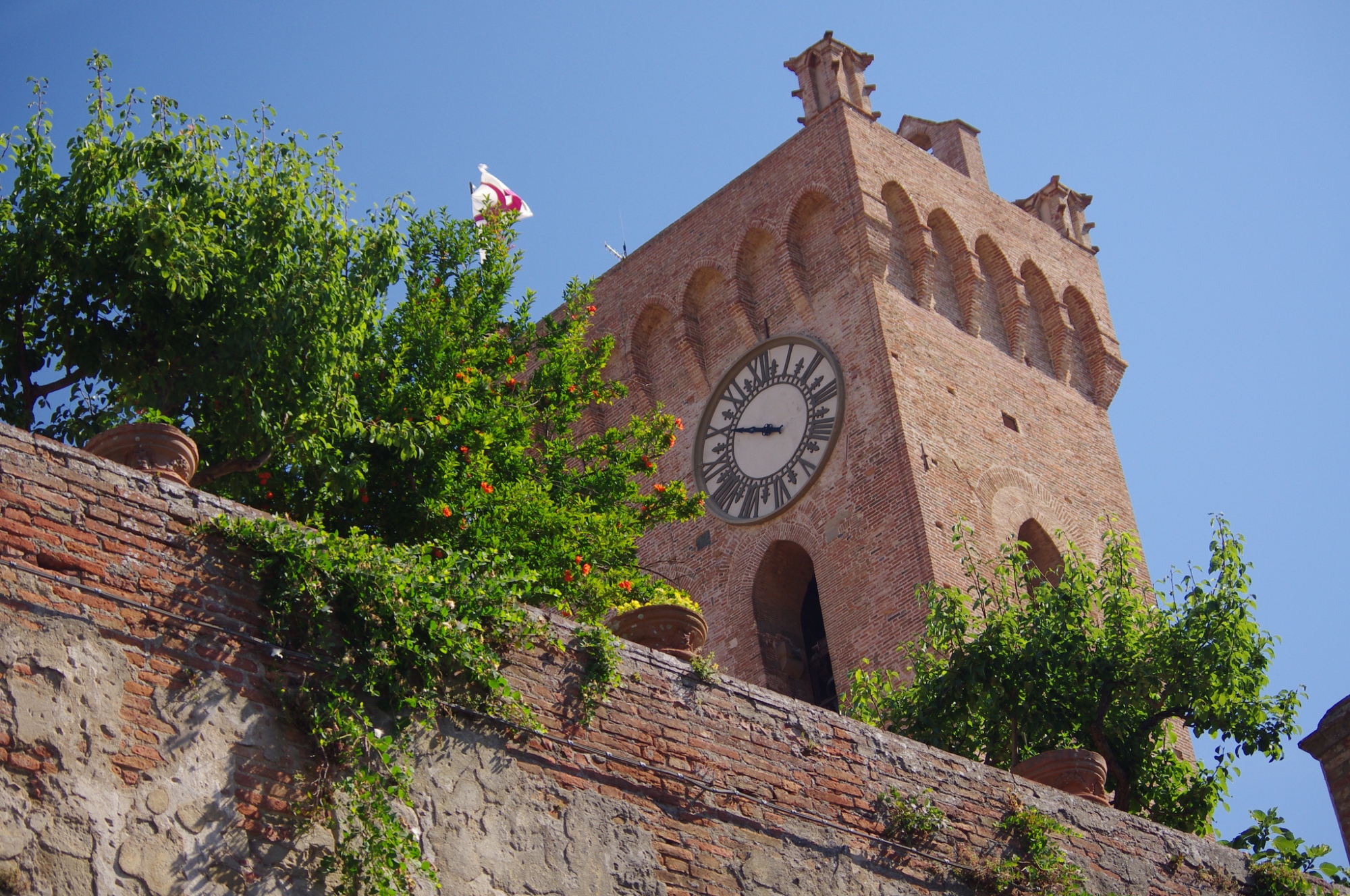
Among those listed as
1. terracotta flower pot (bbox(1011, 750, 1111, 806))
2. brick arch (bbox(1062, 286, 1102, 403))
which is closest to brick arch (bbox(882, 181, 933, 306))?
brick arch (bbox(1062, 286, 1102, 403))

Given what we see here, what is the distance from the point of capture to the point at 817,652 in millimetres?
20203

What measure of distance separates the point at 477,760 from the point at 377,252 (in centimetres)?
458

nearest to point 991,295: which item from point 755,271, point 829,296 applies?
point 829,296

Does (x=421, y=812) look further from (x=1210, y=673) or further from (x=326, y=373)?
(x=1210, y=673)

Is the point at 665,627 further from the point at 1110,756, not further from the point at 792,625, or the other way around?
the point at 792,625

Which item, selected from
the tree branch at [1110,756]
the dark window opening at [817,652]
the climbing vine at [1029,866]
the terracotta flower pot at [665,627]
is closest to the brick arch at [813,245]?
the dark window opening at [817,652]

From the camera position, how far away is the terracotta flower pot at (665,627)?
821 cm

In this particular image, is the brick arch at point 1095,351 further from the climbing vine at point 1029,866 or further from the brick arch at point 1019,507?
the climbing vine at point 1029,866

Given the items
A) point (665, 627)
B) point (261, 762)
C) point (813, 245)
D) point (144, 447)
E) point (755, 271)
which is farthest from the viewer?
point (755, 271)

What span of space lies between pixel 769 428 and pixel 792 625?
239 centimetres

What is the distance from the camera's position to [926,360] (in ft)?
67.6

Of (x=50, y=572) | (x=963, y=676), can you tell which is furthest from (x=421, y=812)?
(x=963, y=676)

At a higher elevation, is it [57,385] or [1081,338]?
[1081,338]

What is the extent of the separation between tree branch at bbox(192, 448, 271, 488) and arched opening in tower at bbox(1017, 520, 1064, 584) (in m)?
12.4
